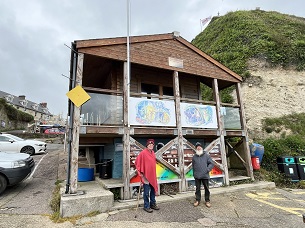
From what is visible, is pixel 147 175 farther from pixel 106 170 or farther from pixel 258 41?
pixel 258 41

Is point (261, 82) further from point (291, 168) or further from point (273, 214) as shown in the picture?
point (273, 214)

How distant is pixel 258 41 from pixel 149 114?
1724 centimetres

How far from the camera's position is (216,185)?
7523 millimetres

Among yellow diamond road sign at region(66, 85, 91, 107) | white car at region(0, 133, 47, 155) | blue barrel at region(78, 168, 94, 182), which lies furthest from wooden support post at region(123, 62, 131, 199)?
white car at region(0, 133, 47, 155)

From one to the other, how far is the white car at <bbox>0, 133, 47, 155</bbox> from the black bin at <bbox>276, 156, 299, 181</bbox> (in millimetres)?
14843

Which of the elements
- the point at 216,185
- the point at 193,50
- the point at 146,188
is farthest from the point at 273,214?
the point at 193,50

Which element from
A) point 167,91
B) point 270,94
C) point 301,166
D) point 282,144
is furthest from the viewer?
point 270,94

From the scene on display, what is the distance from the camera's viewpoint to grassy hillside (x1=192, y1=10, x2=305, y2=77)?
1717 cm

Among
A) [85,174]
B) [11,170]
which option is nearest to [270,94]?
[85,174]

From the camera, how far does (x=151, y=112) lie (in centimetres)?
681

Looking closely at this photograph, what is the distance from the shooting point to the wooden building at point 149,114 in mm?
6055

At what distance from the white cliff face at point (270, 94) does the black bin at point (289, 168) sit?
4115 millimetres

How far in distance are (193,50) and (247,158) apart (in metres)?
5.51

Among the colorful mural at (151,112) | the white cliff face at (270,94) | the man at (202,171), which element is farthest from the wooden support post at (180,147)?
the white cliff face at (270,94)
